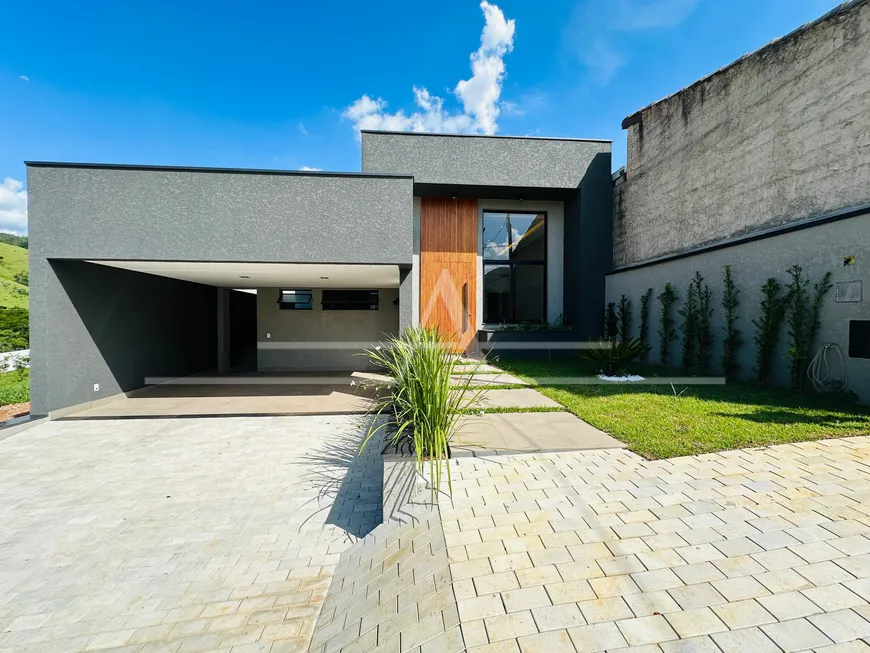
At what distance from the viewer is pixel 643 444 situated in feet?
11.0

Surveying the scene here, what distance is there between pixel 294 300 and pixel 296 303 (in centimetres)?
10

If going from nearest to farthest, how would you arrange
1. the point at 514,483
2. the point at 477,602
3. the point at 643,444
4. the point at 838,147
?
the point at 477,602
the point at 514,483
the point at 643,444
the point at 838,147

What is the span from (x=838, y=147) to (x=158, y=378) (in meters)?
13.1

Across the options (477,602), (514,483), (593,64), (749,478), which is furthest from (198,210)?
(593,64)

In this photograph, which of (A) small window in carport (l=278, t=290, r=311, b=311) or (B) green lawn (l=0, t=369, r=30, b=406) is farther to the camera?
(A) small window in carport (l=278, t=290, r=311, b=311)

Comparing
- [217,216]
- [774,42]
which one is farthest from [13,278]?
[774,42]

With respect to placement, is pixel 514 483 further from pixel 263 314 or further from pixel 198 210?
pixel 263 314

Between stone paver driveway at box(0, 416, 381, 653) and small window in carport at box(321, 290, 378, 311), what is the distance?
230 inches

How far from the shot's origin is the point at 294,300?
1016cm

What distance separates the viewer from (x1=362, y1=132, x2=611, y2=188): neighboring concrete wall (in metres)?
9.31

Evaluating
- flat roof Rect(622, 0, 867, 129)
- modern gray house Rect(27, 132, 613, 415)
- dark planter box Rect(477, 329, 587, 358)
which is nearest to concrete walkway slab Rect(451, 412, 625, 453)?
modern gray house Rect(27, 132, 613, 415)

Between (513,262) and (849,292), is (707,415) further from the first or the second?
(513,262)

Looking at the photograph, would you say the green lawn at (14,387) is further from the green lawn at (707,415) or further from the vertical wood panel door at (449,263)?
the green lawn at (707,415)

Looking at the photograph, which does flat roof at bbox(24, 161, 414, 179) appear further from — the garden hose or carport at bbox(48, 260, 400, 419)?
the garden hose
